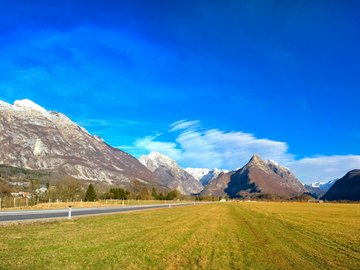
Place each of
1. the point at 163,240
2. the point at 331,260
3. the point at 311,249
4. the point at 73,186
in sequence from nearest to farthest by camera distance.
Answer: the point at 331,260 → the point at 311,249 → the point at 163,240 → the point at 73,186

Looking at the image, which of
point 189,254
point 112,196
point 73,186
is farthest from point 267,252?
point 112,196

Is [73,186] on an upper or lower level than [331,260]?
upper

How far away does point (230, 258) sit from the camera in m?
16.8

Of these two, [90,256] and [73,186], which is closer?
[90,256]

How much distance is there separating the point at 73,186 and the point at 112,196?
111ft

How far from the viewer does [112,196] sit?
534ft

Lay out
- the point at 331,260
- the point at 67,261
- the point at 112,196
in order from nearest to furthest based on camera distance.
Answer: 1. the point at 67,261
2. the point at 331,260
3. the point at 112,196

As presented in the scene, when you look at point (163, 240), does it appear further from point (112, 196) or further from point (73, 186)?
point (112, 196)

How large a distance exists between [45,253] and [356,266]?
44.4 feet

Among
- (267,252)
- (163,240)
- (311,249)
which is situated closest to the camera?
(267,252)

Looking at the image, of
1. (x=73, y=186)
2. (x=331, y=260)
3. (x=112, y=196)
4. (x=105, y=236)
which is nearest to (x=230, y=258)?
(x=331, y=260)

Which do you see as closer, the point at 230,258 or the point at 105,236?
the point at 230,258

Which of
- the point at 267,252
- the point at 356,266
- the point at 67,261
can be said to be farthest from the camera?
the point at 267,252

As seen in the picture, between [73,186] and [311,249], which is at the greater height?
[73,186]
